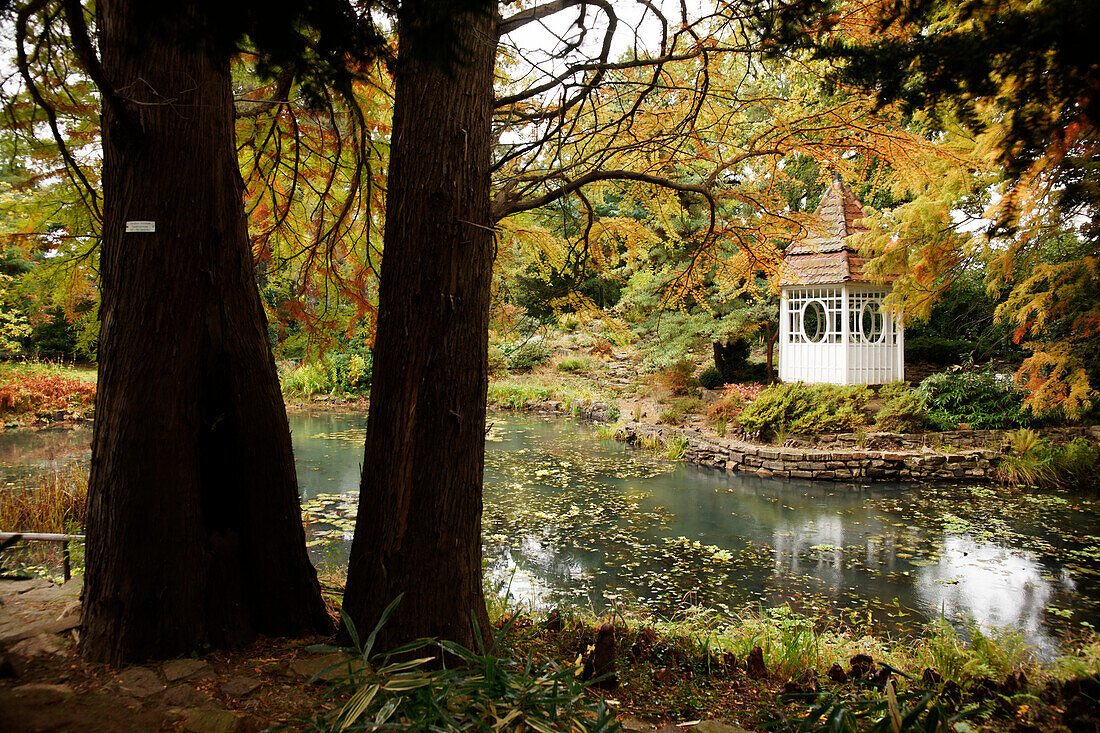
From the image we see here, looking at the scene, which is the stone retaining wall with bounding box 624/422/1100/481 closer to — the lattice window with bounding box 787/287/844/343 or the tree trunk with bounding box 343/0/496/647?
the lattice window with bounding box 787/287/844/343

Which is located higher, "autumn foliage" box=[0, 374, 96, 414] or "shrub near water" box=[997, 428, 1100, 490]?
"autumn foliage" box=[0, 374, 96, 414]

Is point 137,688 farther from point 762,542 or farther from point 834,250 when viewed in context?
point 834,250

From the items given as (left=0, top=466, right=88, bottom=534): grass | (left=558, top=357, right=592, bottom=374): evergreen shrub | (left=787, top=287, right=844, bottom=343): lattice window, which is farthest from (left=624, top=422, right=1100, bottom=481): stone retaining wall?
(left=558, top=357, right=592, bottom=374): evergreen shrub

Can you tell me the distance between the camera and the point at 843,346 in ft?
39.8

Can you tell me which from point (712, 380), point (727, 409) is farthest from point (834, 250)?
point (727, 409)

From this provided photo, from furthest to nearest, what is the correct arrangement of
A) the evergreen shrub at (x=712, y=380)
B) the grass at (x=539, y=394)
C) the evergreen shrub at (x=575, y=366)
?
the evergreen shrub at (x=575, y=366)
the grass at (x=539, y=394)
the evergreen shrub at (x=712, y=380)

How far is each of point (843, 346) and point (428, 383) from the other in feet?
39.2

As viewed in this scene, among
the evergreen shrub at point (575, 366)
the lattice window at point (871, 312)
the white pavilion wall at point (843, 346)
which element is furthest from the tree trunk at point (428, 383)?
the evergreen shrub at point (575, 366)

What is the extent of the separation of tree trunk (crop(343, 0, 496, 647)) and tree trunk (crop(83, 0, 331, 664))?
645mm

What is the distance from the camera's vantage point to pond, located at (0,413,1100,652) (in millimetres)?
4785

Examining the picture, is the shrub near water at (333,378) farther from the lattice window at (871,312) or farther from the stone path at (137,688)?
the stone path at (137,688)

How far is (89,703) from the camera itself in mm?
1889

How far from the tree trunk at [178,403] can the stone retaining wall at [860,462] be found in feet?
28.7

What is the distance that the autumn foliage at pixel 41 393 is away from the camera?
12.4 meters
